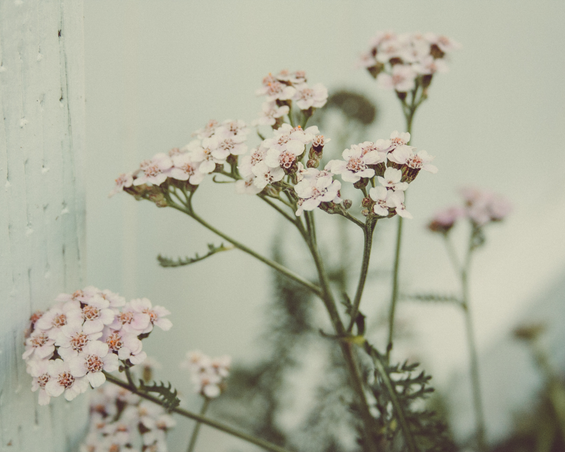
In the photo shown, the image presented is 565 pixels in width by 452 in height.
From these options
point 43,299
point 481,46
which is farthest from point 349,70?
point 43,299

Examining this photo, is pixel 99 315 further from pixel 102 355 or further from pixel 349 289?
pixel 349 289

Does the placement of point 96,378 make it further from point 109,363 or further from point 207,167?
point 207,167

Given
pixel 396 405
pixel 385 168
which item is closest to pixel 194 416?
pixel 396 405

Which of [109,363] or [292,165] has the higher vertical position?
[292,165]

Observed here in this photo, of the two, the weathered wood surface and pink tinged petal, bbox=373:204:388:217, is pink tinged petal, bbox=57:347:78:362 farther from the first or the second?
pink tinged petal, bbox=373:204:388:217

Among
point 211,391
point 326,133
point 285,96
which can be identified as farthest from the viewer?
point 326,133

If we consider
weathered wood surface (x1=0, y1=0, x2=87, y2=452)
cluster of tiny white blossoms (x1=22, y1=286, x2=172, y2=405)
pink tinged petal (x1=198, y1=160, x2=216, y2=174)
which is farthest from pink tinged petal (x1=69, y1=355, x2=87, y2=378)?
pink tinged petal (x1=198, y1=160, x2=216, y2=174)

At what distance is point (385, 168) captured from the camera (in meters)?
0.44

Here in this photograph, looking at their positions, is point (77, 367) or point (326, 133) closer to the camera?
point (77, 367)

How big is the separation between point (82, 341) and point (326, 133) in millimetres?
681

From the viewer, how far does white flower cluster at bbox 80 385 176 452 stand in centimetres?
57

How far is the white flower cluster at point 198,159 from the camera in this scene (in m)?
0.47

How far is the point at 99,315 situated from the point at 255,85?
746 millimetres

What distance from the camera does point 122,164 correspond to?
81cm
